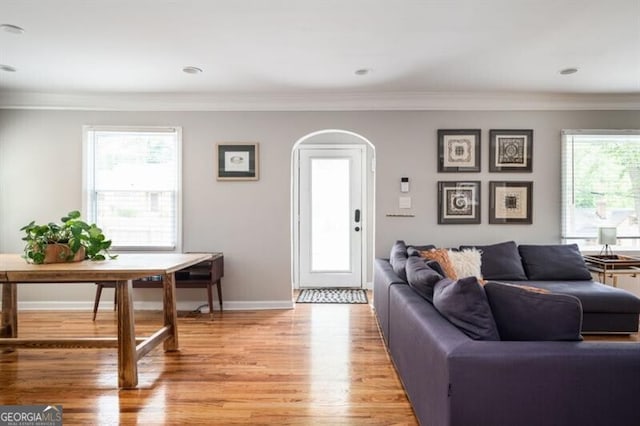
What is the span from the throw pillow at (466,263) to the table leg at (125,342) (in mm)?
2736

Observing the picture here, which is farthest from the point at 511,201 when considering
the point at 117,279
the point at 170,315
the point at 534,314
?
the point at 117,279

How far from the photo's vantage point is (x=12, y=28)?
8.20ft

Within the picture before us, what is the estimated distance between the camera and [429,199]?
4039mm

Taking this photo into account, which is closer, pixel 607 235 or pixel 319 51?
pixel 319 51

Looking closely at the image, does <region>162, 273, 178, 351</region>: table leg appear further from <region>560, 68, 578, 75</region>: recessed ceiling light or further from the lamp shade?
the lamp shade

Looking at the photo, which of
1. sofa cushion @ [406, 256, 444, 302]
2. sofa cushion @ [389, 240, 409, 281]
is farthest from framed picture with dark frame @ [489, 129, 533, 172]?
sofa cushion @ [406, 256, 444, 302]

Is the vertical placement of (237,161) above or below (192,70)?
below

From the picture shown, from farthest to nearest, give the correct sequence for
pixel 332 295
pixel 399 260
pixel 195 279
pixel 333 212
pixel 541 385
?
pixel 333 212 → pixel 332 295 → pixel 195 279 → pixel 399 260 → pixel 541 385

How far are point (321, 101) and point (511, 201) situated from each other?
100 inches

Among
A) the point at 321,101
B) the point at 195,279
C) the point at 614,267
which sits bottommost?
the point at 195,279

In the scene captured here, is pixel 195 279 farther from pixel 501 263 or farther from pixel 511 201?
pixel 511 201

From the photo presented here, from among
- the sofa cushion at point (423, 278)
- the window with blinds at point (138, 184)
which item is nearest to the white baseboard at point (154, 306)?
the window with blinds at point (138, 184)

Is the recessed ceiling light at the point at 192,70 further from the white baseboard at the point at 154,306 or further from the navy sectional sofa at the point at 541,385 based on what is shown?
the navy sectional sofa at the point at 541,385

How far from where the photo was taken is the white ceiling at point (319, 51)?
89.5 inches
